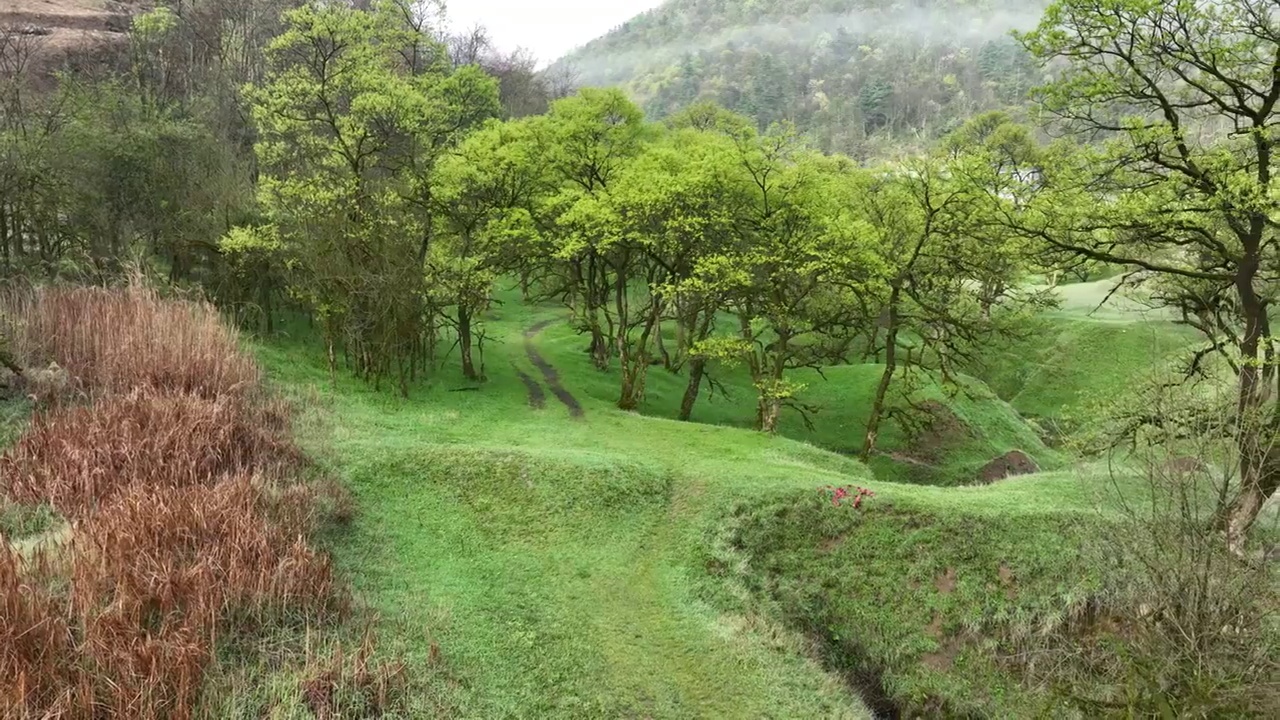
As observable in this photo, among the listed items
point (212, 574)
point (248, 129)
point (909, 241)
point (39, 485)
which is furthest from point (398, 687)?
point (248, 129)

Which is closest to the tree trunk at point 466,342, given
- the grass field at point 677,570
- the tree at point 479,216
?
the tree at point 479,216

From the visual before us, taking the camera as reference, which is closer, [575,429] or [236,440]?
[236,440]

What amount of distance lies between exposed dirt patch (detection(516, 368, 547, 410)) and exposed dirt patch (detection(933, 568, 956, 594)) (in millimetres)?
15926

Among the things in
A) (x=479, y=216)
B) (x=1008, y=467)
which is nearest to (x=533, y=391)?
(x=479, y=216)

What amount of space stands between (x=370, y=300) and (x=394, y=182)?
7.45m

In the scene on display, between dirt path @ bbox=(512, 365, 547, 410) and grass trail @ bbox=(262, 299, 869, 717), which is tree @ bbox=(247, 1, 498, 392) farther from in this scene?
dirt path @ bbox=(512, 365, 547, 410)

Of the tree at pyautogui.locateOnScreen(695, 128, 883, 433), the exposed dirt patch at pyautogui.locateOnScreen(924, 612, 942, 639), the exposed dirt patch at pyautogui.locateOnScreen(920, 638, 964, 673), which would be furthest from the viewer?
the tree at pyautogui.locateOnScreen(695, 128, 883, 433)

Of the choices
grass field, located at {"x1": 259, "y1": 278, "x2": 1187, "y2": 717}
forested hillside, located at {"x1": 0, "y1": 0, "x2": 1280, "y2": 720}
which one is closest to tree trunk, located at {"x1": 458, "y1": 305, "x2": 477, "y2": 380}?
forested hillside, located at {"x1": 0, "y1": 0, "x2": 1280, "y2": 720}

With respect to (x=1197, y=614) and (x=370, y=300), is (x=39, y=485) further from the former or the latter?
(x=1197, y=614)

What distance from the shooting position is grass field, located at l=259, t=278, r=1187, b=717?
12109 mm

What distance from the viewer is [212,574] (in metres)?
10.2

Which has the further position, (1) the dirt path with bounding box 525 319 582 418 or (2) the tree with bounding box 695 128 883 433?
(1) the dirt path with bounding box 525 319 582 418

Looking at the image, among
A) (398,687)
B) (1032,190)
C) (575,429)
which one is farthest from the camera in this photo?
(575,429)

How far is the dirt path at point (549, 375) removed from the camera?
2828cm
